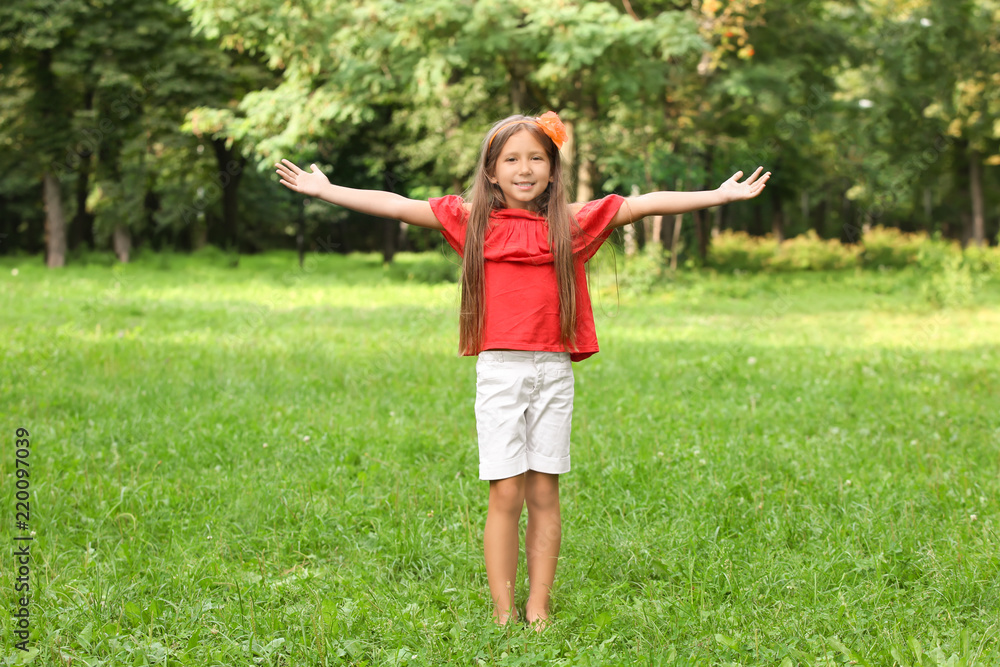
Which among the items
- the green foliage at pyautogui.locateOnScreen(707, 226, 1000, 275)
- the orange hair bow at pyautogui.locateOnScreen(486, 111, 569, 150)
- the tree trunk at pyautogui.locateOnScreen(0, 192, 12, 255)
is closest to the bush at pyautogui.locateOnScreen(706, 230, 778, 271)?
the green foliage at pyautogui.locateOnScreen(707, 226, 1000, 275)

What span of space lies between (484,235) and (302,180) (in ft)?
2.52

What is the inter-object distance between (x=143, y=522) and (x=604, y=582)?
2221 millimetres

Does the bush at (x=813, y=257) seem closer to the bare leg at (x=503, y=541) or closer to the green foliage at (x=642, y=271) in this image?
the green foliage at (x=642, y=271)

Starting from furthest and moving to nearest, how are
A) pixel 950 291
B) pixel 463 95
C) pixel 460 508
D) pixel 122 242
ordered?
pixel 122 242 → pixel 463 95 → pixel 950 291 → pixel 460 508

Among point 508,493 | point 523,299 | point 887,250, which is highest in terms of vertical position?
point 523,299

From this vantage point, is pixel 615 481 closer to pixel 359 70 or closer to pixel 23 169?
pixel 359 70

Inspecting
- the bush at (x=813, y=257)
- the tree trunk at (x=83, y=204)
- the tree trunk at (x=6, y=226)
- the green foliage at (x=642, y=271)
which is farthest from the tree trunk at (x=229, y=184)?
the bush at (x=813, y=257)

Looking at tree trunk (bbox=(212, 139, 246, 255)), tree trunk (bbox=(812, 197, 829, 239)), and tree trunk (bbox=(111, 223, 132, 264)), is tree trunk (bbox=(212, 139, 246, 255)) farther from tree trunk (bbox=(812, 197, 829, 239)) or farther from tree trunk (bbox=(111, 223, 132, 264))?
tree trunk (bbox=(812, 197, 829, 239))

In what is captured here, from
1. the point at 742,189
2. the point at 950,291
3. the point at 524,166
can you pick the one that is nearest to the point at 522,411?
the point at 524,166

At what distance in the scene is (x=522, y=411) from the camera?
3.14 metres

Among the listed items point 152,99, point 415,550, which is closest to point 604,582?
point 415,550

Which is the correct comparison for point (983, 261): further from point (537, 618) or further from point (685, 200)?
point (537, 618)

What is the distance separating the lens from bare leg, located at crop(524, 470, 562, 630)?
329 centimetres

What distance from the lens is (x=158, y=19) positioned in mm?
22516
